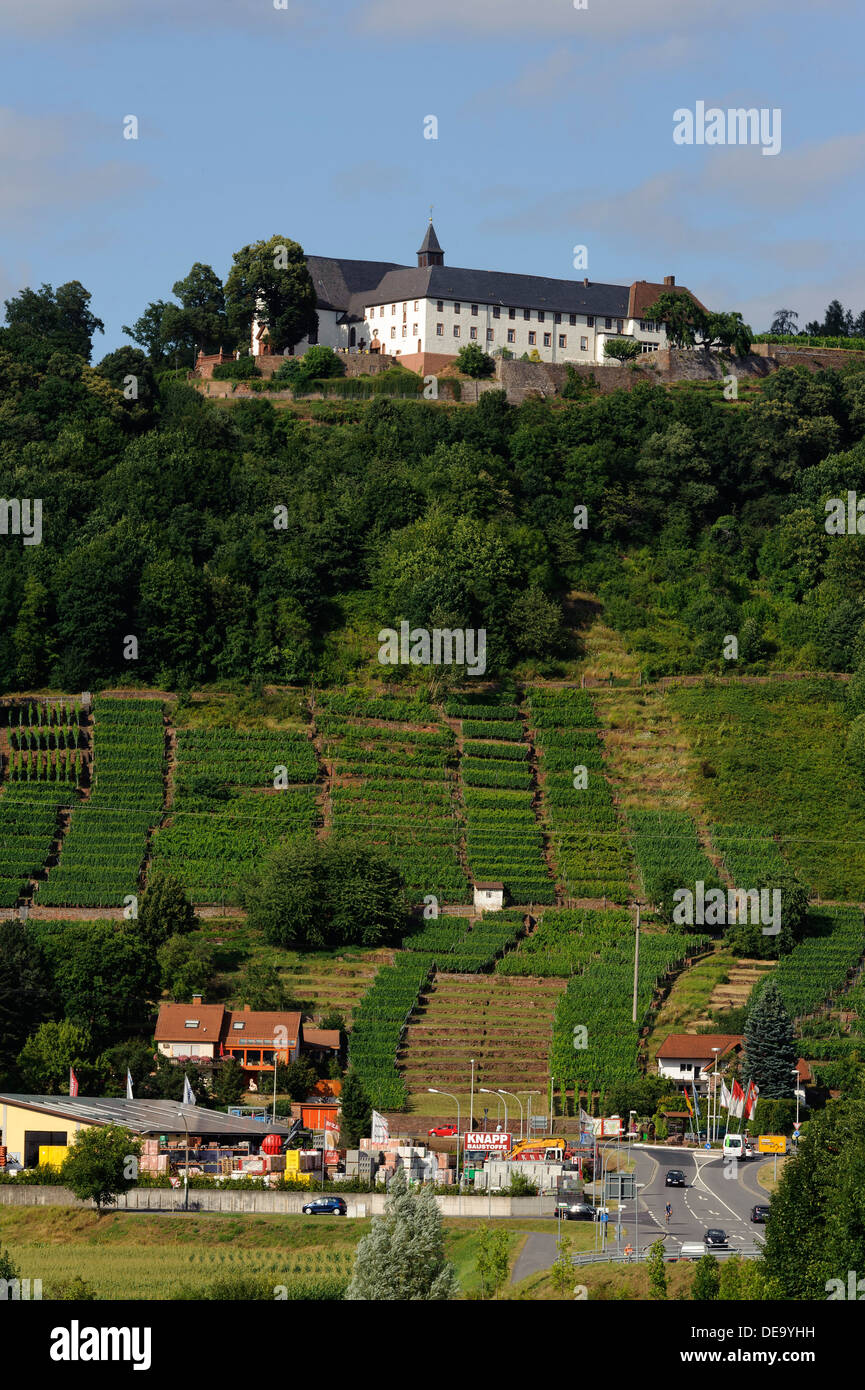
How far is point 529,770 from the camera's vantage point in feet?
252

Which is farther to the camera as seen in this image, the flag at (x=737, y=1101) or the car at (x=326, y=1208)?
the flag at (x=737, y=1101)

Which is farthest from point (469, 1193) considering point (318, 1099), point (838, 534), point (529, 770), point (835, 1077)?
point (838, 534)

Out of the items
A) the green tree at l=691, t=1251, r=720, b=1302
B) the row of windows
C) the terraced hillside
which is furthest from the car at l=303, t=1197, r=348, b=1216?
the row of windows

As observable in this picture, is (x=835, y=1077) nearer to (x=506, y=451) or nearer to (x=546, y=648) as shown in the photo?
(x=546, y=648)

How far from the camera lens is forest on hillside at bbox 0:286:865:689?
79.8 metres

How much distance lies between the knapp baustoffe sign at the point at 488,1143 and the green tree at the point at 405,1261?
15443 millimetres

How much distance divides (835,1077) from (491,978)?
11914 mm

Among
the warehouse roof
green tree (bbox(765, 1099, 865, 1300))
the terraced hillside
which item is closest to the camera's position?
green tree (bbox(765, 1099, 865, 1300))

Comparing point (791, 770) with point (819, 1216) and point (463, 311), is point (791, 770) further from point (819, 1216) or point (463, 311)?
point (819, 1216)

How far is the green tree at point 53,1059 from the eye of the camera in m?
53.5

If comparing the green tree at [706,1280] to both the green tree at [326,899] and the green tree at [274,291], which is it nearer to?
the green tree at [326,899]

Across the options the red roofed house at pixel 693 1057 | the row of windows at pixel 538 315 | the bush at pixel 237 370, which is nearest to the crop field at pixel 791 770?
the red roofed house at pixel 693 1057

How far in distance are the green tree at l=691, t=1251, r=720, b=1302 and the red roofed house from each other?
2395cm

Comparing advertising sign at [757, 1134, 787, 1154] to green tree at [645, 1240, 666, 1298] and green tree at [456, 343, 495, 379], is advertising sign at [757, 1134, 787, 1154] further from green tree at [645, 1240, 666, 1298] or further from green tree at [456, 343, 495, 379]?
green tree at [456, 343, 495, 379]
